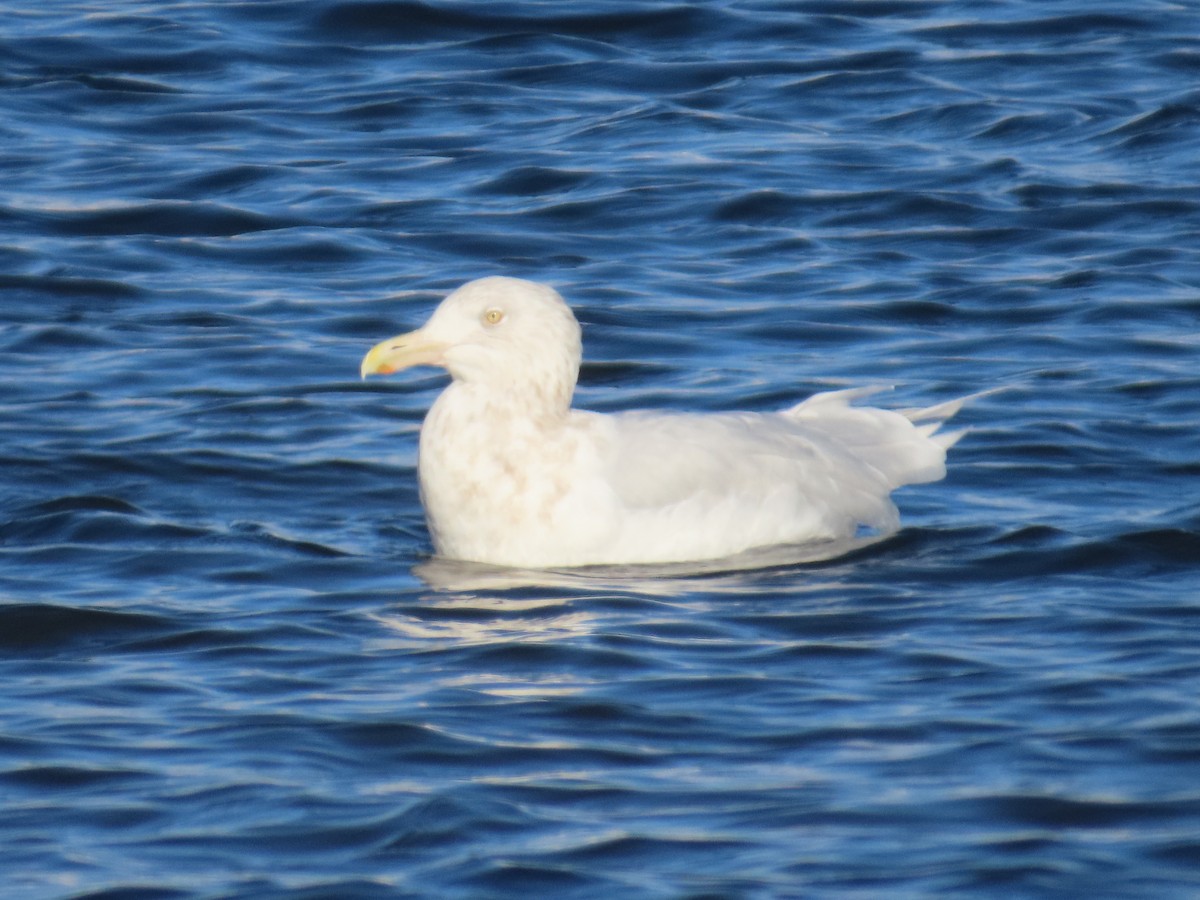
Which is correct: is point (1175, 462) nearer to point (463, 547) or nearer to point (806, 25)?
point (463, 547)

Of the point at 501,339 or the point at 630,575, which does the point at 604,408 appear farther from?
the point at 630,575

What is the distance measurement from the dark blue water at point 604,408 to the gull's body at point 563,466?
9.4 inches

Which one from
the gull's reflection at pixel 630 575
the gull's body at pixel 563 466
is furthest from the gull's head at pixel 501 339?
the gull's reflection at pixel 630 575

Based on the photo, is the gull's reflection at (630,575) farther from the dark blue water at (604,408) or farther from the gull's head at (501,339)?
the gull's head at (501,339)

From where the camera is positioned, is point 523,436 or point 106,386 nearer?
point 523,436

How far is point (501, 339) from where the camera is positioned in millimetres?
8570

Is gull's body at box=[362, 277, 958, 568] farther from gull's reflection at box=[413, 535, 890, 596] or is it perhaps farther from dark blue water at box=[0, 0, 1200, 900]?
dark blue water at box=[0, 0, 1200, 900]

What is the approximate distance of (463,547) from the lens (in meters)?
8.48

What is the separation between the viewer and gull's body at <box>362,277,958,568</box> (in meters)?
8.33

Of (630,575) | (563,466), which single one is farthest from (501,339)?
(630,575)

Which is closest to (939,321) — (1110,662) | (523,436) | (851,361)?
(851,361)

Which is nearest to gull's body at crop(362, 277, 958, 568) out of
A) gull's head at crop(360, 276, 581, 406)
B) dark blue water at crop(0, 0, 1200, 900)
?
gull's head at crop(360, 276, 581, 406)

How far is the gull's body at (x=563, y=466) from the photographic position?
8.33m

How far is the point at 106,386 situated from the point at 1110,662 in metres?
5.10
